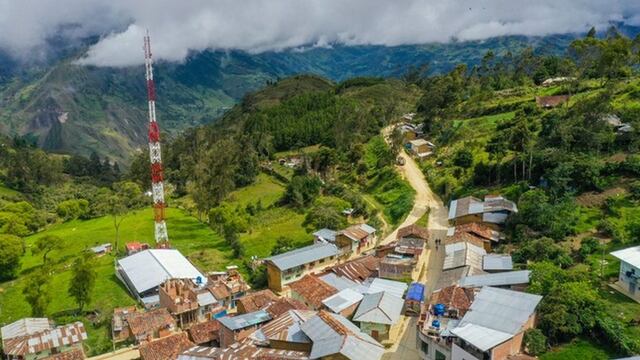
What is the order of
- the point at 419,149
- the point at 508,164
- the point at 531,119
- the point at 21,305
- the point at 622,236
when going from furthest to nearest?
the point at 419,149 < the point at 531,119 < the point at 508,164 < the point at 21,305 < the point at 622,236

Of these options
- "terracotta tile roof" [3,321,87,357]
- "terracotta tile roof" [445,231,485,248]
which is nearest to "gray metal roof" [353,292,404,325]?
"terracotta tile roof" [445,231,485,248]

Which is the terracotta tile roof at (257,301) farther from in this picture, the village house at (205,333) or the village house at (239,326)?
the village house at (205,333)

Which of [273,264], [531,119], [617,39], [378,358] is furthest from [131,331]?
[617,39]

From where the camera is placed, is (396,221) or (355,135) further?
(355,135)

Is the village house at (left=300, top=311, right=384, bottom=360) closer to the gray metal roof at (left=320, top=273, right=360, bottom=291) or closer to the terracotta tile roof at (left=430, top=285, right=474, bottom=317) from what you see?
the terracotta tile roof at (left=430, top=285, right=474, bottom=317)

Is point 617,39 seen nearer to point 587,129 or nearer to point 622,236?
point 587,129

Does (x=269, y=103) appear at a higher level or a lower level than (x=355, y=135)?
higher
